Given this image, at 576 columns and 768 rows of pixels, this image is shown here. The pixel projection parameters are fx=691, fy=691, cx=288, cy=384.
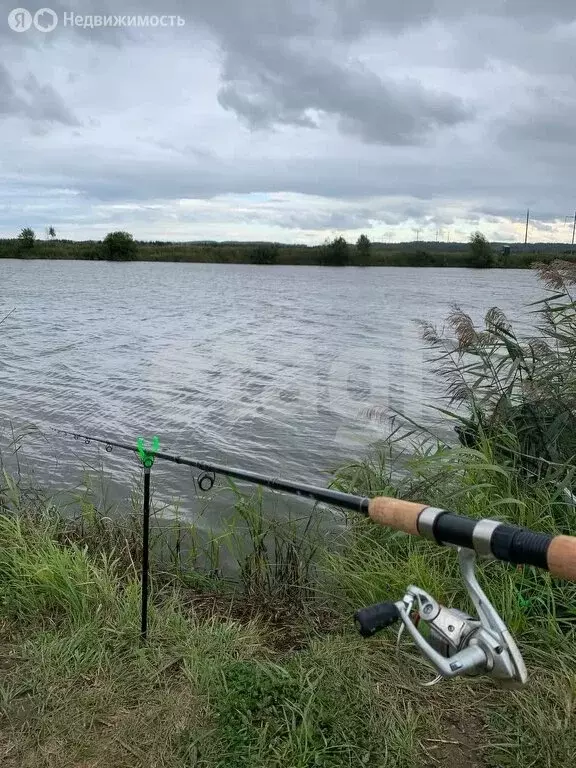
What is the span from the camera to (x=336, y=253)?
234 feet

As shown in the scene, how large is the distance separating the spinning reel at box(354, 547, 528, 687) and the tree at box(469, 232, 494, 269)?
63.1m

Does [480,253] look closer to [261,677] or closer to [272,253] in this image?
[272,253]

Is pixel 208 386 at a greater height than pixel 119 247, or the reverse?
pixel 119 247

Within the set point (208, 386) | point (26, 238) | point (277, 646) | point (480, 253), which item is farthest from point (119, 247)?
point (277, 646)

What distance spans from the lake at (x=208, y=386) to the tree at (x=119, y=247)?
5499 cm

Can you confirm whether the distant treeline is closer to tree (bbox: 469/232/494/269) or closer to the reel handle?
tree (bbox: 469/232/494/269)

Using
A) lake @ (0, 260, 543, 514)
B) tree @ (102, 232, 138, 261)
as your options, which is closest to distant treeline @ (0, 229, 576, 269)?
tree @ (102, 232, 138, 261)

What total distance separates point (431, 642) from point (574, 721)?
2.89ft

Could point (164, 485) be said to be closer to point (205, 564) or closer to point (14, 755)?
point (205, 564)

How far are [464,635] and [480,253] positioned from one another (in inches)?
2676

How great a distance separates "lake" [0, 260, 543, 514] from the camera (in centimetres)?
723

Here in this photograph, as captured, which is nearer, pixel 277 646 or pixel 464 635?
pixel 464 635

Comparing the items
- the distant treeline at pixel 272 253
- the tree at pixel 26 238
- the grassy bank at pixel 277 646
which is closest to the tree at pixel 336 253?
the distant treeline at pixel 272 253

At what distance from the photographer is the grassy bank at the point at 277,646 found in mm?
2342
